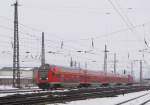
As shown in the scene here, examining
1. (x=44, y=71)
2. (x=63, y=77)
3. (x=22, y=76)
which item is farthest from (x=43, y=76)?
(x=22, y=76)

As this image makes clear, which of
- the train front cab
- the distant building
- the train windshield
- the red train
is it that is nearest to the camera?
the red train

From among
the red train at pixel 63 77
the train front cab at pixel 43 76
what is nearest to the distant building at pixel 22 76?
the red train at pixel 63 77

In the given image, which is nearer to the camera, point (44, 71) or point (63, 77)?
point (44, 71)

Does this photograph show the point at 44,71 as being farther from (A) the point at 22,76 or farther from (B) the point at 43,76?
(A) the point at 22,76

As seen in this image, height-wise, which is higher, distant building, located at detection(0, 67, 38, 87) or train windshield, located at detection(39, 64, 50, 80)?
train windshield, located at detection(39, 64, 50, 80)

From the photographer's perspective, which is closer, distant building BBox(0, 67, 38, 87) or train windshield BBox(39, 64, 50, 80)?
train windshield BBox(39, 64, 50, 80)

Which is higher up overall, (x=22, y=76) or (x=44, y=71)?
(x=44, y=71)

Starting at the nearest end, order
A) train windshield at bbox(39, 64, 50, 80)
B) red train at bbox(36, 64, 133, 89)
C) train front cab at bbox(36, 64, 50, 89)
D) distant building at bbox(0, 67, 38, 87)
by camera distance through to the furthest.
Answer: red train at bbox(36, 64, 133, 89)
train front cab at bbox(36, 64, 50, 89)
train windshield at bbox(39, 64, 50, 80)
distant building at bbox(0, 67, 38, 87)

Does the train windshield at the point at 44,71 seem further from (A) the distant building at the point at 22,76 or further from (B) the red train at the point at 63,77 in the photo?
(A) the distant building at the point at 22,76

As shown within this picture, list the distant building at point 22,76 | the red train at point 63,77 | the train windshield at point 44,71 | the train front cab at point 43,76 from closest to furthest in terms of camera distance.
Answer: the red train at point 63,77, the train front cab at point 43,76, the train windshield at point 44,71, the distant building at point 22,76

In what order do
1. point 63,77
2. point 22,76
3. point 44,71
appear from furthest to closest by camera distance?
point 22,76
point 63,77
point 44,71

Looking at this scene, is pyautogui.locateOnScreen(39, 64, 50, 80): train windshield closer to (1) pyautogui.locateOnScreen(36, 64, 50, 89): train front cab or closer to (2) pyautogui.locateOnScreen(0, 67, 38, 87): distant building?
(1) pyautogui.locateOnScreen(36, 64, 50, 89): train front cab

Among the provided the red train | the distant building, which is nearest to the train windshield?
the red train

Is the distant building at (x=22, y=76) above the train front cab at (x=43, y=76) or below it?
below
